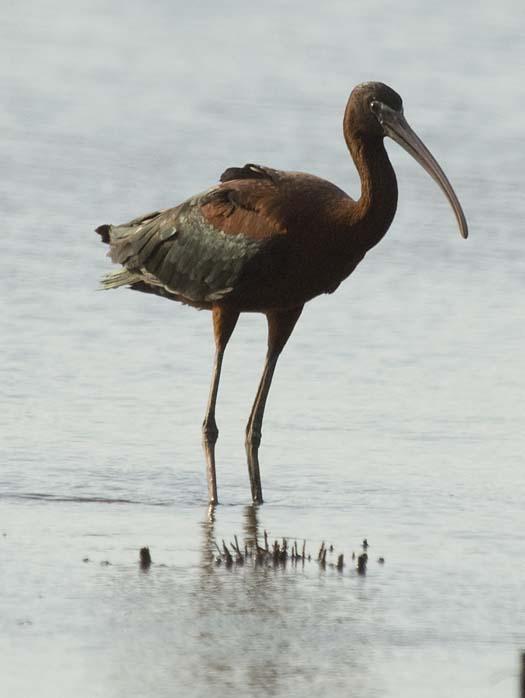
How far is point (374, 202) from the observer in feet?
29.3

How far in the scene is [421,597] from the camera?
7.37 meters

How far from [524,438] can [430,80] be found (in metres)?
16.3

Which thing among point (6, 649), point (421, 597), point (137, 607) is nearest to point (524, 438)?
point (421, 597)

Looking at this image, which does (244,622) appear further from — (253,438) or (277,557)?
(253,438)

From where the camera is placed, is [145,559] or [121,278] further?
[121,278]

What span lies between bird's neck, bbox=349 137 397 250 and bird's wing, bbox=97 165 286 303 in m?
0.35

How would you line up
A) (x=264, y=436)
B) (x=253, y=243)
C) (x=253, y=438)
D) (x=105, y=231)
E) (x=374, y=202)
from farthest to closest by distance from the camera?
(x=105, y=231) → (x=264, y=436) → (x=253, y=438) → (x=253, y=243) → (x=374, y=202)

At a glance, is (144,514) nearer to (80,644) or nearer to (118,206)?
(80,644)

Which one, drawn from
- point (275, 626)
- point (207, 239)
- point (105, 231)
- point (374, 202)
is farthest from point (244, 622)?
point (105, 231)

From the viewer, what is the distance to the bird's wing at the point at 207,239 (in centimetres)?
912

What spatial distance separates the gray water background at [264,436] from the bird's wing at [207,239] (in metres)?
0.82

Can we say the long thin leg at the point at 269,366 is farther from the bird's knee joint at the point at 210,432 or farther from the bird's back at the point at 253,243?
the bird's back at the point at 253,243

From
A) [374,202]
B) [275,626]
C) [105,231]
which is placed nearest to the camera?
[275,626]

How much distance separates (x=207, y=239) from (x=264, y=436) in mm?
1209
